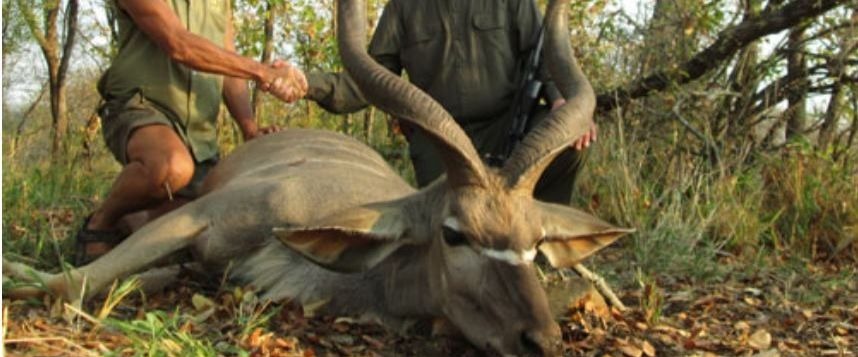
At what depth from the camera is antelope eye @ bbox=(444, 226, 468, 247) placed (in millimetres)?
3584

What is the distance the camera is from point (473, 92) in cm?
601

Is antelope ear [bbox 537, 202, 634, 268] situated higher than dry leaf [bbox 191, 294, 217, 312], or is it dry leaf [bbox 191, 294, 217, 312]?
antelope ear [bbox 537, 202, 634, 268]

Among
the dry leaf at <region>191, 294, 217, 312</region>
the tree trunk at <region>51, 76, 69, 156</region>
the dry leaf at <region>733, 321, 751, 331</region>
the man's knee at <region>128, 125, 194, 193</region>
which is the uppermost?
the man's knee at <region>128, 125, 194, 193</region>

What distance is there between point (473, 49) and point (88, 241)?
2.47 m

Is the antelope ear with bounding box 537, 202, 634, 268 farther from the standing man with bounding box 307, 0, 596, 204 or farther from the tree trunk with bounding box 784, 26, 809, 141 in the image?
the tree trunk with bounding box 784, 26, 809, 141

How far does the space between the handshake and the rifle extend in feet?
3.89

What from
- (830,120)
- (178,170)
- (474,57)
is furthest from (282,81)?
(830,120)

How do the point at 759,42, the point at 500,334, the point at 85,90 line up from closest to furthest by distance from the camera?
the point at 500,334 < the point at 759,42 < the point at 85,90

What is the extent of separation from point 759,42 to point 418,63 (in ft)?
8.65

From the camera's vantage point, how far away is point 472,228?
3.53 metres

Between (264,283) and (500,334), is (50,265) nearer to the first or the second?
(264,283)

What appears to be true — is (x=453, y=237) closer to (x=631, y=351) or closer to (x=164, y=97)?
(x=631, y=351)

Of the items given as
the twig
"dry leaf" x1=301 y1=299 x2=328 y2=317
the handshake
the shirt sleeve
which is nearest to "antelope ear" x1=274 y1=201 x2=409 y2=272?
"dry leaf" x1=301 y1=299 x2=328 y2=317

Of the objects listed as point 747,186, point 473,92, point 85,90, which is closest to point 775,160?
point 747,186
